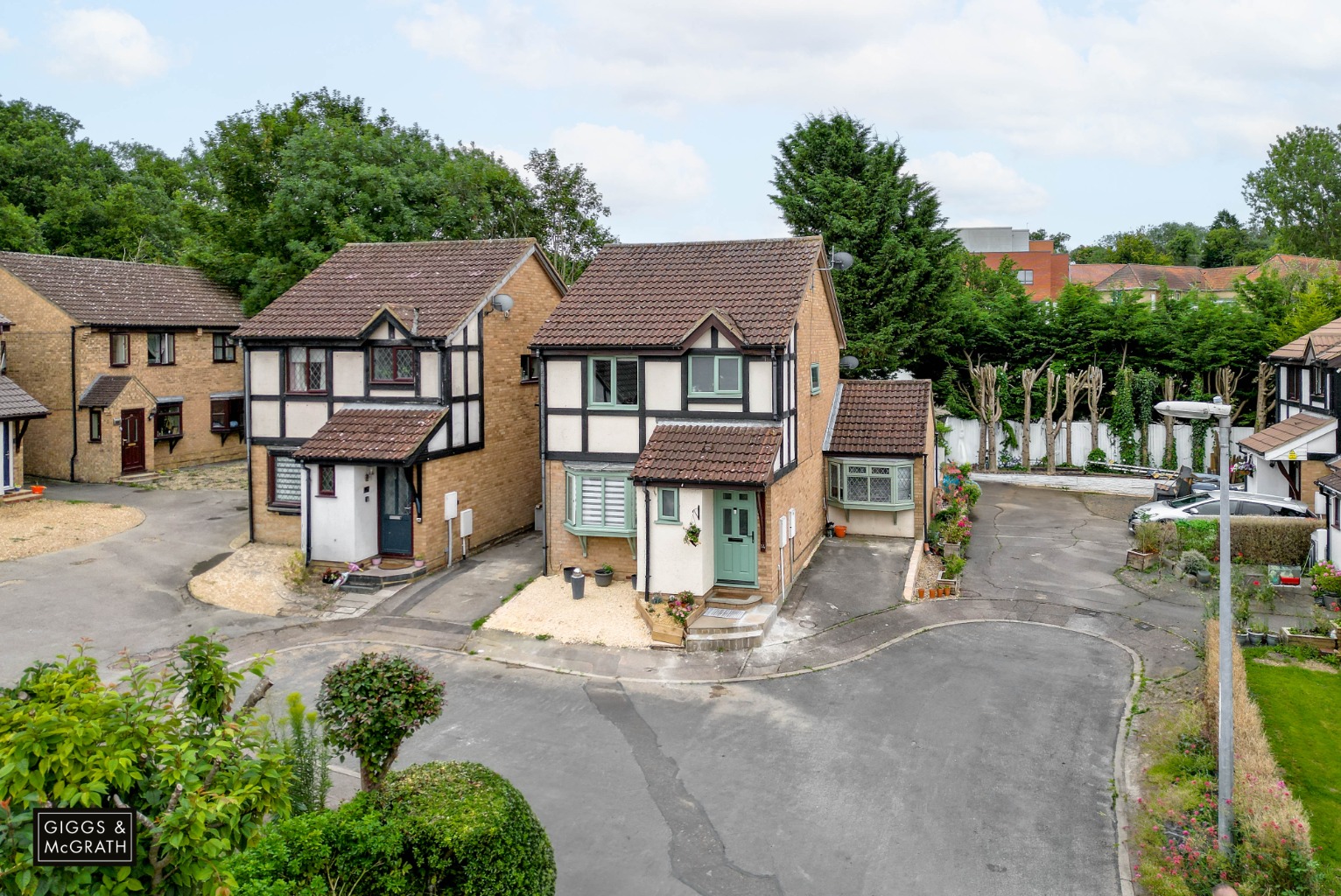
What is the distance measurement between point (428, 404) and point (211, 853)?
685 inches

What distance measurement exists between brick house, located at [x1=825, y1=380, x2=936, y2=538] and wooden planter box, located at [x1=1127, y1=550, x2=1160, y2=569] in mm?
4694

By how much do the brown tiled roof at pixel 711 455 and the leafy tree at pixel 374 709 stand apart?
8830 millimetres

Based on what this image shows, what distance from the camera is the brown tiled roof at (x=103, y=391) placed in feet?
103

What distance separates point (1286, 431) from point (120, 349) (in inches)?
1447

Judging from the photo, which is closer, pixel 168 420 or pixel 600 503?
pixel 600 503

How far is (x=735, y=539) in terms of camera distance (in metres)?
19.0

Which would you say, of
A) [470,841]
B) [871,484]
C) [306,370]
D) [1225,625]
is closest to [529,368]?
[306,370]

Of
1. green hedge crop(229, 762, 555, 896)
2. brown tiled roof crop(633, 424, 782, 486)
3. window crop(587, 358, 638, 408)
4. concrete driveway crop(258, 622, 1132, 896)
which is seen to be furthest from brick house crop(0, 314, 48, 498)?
green hedge crop(229, 762, 555, 896)

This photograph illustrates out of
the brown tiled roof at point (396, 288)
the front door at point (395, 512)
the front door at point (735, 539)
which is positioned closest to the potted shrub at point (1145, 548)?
the front door at point (735, 539)

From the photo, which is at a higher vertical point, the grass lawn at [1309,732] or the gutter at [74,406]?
the gutter at [74,406]

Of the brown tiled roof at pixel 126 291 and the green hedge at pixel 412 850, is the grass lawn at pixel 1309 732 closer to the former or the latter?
the green hedge at pixel 412 850

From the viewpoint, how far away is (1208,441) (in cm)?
3341

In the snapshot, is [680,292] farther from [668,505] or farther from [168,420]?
[168,420]

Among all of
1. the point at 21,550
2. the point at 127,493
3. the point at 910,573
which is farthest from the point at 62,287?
the point at 910,573
